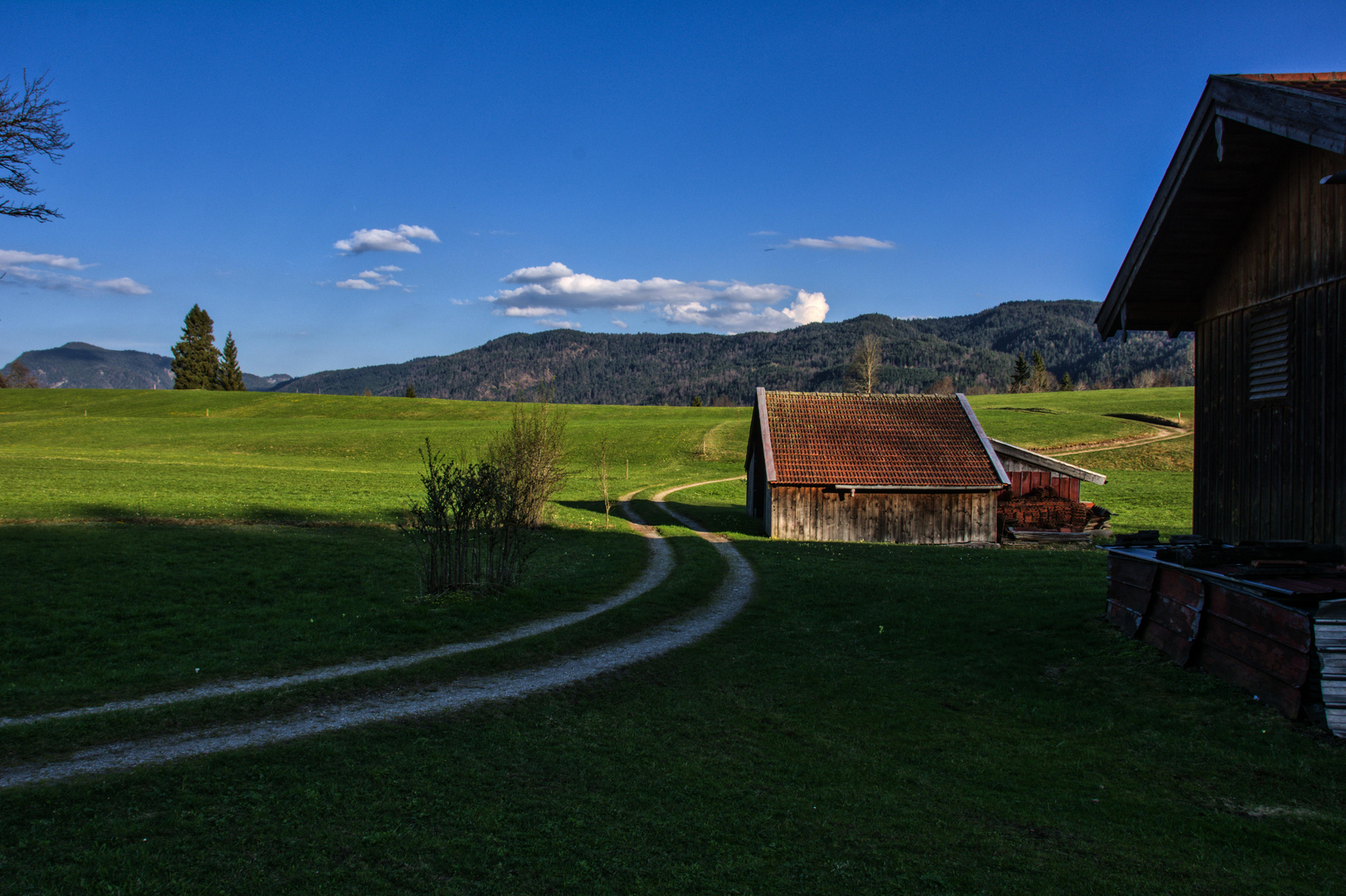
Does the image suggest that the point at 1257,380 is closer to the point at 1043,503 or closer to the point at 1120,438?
the point at 1043,503

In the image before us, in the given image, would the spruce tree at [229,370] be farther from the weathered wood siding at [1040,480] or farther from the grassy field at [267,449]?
the weathered wood siding at [1040,480]

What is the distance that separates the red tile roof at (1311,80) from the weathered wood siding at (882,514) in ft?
67.0

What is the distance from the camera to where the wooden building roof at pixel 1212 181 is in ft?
25.4

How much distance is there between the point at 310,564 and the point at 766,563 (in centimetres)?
1154

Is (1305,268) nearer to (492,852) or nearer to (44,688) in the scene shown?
(492,852)

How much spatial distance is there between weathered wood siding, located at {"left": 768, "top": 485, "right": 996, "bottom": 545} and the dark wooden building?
16358mm

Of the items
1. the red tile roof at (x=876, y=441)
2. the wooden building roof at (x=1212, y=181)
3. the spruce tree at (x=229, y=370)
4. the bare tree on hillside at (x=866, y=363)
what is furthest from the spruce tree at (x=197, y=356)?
the wooden building roof at (x=1212, y=181)

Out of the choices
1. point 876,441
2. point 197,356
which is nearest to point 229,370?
point 197,356

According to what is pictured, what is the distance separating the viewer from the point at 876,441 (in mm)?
29891

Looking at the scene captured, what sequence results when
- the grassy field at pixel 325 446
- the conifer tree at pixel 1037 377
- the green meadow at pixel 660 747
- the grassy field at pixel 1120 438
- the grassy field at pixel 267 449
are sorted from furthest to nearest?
the conifer tree at pixel 1037 377 → the grassy field at pixel 1120 438 → the grassy field at pixel 325 446 → the grassy field at pixel 267 449 → the green meadow at pixel 660 747

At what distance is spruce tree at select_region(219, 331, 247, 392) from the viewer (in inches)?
4577

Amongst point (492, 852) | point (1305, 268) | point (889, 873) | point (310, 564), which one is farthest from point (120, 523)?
point (1305, 268)

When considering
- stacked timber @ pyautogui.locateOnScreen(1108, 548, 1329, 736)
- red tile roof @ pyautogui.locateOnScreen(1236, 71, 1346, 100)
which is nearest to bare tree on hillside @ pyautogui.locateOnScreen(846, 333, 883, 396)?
stacked timber @ pyautogui.locateOnScreen(1108, 548, 1329, 736)

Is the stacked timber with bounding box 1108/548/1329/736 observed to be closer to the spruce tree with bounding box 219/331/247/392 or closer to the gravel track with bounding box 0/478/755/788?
the gravel track with bounding box 0/478/755/788
